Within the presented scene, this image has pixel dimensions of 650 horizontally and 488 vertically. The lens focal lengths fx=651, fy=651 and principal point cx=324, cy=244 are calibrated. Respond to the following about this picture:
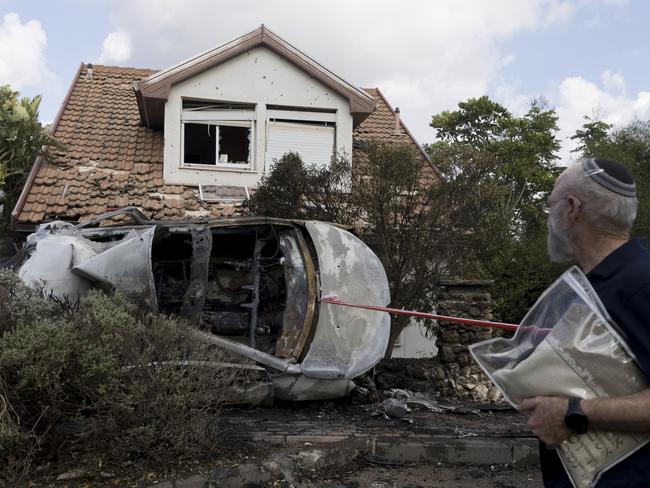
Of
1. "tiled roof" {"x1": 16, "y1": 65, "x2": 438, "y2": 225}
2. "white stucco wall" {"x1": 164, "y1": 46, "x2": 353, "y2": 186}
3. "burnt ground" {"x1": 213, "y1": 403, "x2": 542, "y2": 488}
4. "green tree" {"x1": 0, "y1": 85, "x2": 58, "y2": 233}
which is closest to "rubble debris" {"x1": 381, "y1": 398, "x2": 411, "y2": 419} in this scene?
"burnt ground" {"x1": 213, "y1": 403, "x2": 542, "y2": 488}

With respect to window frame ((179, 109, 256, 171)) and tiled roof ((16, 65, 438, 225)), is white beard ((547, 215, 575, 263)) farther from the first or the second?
window frame ((179, 109, 256, 171))

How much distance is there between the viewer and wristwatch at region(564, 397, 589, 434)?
1929mm

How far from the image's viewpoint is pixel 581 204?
2.12 meters

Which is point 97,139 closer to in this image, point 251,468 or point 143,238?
point 143,238

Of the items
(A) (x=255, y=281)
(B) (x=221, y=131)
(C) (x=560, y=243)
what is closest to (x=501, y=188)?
(A) (x=255, y=281)

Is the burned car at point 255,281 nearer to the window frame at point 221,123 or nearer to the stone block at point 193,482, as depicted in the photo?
the stone block at point 193,482

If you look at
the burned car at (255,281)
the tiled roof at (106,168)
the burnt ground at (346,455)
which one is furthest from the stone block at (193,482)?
the tiled roof at (106,168)

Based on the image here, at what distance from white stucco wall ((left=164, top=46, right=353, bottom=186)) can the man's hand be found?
11639mm

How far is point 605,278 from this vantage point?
2.04 metres

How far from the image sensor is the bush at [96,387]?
4078 millimetres

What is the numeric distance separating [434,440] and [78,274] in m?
3.65

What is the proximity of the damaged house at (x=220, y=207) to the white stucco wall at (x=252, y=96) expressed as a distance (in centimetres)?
2

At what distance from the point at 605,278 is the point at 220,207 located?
11.0 meters

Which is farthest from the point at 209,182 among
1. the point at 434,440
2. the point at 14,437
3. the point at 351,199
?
the point at 14,437
